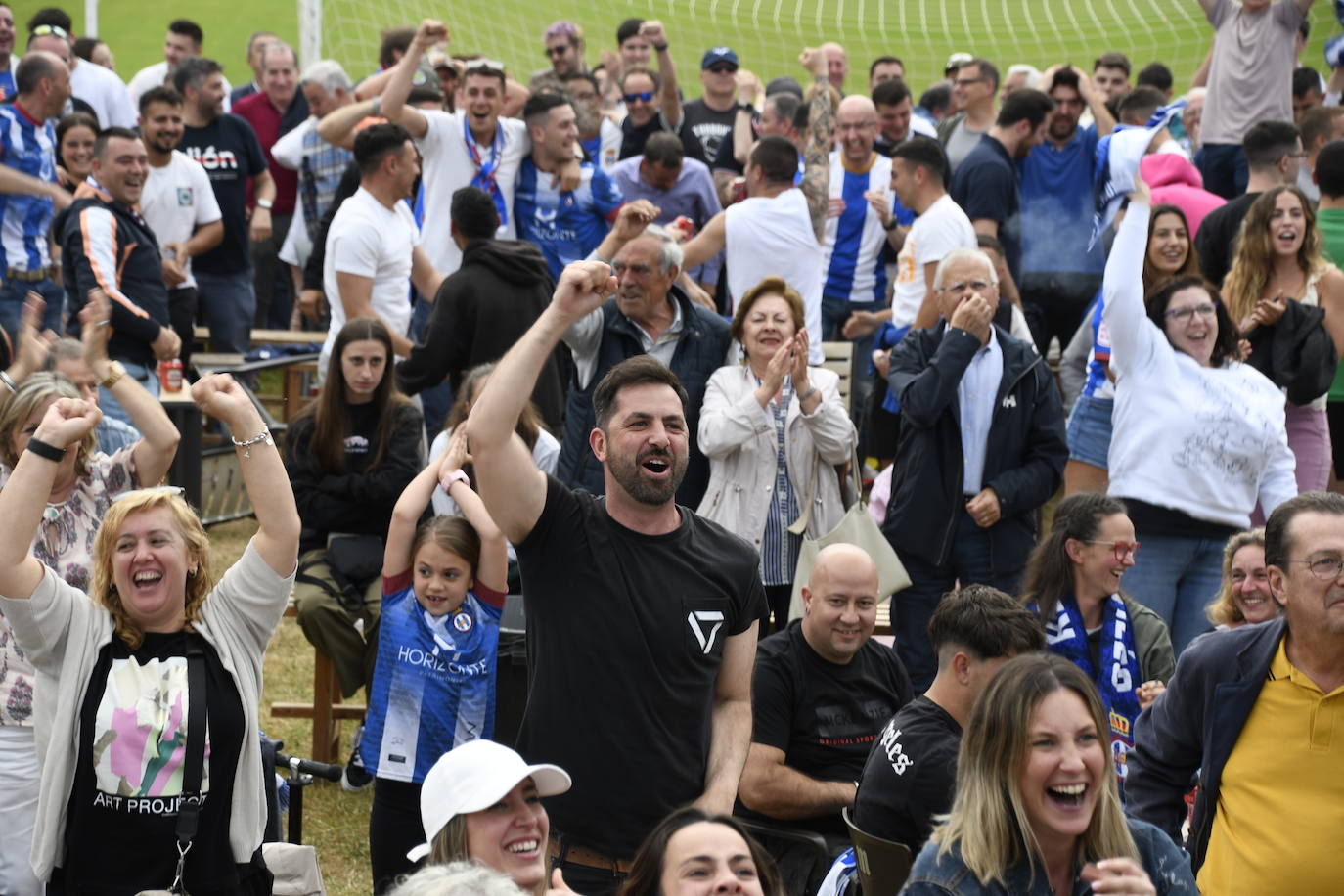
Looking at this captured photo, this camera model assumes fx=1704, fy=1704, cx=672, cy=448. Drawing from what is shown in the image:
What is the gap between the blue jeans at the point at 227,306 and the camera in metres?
11.3

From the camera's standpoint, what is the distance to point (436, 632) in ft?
18.7

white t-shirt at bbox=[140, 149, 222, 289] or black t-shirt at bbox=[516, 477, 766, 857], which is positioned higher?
white t-shirt at bbox=[140, 149, 222, 289]

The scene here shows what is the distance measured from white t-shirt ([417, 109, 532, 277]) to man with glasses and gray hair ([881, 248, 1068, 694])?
135 inches

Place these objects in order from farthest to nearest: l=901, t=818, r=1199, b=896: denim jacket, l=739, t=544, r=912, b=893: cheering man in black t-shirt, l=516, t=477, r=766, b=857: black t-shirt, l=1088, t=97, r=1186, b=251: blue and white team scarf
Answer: l=1088, t=97, r=1186, b=251: blue and white team scarf
l=739, t=544, r=912, b=893: cheering man in black t-shirt
l=516, t=477, r=766, b=857: black t-shirt
l=901, t=818, r=1199, b=896: denim jacket

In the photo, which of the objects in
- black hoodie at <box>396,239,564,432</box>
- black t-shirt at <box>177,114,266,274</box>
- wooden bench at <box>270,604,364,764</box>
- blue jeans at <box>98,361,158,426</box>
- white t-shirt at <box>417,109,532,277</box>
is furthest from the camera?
black t-shirt at <box>177,114,266,274</box>

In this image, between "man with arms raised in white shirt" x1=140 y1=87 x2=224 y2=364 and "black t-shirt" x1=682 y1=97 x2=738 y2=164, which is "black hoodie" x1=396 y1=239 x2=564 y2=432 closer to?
"man with arms raised in white shirt" x1=140 y1=87 x2=224 y2=364

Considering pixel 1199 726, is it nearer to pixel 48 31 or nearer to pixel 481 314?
pixel 481 314

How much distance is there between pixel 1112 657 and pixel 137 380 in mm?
5438

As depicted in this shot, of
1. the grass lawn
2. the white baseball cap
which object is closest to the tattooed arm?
the grass lawn

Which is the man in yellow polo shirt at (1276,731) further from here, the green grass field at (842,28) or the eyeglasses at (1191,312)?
the green grass field at (842,28)

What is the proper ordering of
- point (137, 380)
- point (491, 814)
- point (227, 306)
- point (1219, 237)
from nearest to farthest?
point (491, 814)
point (1219, 237)
point (137, 380)
point (227, 306)

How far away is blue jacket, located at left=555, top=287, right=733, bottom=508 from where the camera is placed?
21.9 feet

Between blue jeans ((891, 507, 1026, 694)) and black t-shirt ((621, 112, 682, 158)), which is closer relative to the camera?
blue jeans ((891, 507, 1026, 694))

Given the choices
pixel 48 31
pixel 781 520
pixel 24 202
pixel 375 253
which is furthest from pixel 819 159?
pixel 48 31
